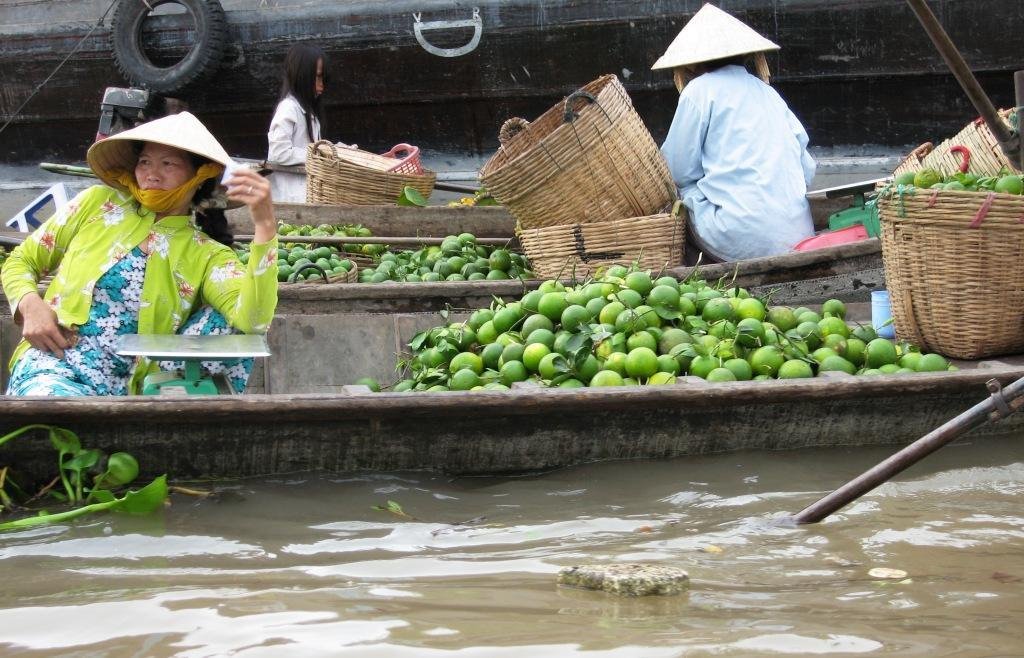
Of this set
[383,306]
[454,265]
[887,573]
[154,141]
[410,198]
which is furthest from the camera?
[410,198]

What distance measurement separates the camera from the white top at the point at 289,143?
735 cm

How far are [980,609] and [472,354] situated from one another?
1.87 meters

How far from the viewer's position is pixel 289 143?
744 centimetres

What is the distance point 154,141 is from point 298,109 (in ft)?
14.1

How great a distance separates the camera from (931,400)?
334 cm

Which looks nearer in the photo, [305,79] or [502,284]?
[502,284]

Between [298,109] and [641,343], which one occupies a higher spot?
[298,109]

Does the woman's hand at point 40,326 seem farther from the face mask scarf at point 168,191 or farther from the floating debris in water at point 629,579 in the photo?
the floating debris in water at point 629,579

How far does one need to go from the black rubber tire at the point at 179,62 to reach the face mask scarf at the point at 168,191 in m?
6.63

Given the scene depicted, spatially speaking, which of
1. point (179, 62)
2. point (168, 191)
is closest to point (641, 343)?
point (168, 191)

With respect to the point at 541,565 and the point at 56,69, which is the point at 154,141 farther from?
the point at 56,69

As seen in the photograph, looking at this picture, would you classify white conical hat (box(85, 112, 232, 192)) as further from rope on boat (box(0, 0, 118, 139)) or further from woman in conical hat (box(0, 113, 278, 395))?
rope on boat (box(0, 0, 118, 139))

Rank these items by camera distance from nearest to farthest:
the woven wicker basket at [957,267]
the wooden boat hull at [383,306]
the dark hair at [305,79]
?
the woven wicker basket at [957,267], the wooden boat hull at [383,306], the dark hair at [305,79]

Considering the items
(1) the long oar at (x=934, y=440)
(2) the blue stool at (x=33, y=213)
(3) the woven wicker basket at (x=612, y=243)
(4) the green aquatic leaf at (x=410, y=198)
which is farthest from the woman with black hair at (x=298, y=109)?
(1) the long oar at (x=934, y=440)
